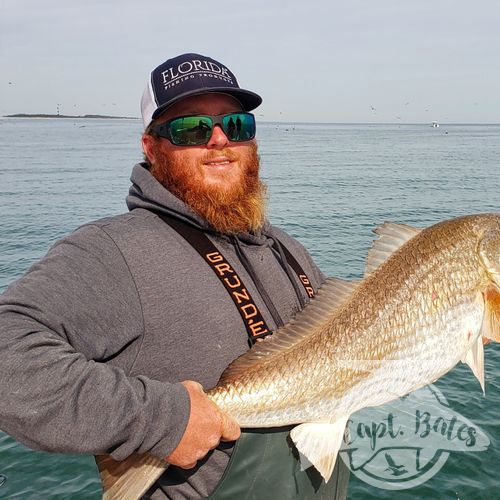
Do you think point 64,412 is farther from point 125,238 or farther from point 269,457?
point 269,457

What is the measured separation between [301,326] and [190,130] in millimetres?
1200

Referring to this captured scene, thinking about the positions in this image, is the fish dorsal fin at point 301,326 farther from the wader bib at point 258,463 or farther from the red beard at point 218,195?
the red beard at point 218,195

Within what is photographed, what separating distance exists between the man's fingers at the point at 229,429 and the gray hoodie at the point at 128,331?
0.22m

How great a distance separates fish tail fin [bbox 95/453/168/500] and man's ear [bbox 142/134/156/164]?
65.8 inches

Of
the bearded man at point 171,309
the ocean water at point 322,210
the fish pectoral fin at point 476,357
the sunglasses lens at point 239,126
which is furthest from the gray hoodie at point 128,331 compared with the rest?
the ocean water at point 322,210

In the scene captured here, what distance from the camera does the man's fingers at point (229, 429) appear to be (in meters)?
2.22

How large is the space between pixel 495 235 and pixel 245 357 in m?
1.60

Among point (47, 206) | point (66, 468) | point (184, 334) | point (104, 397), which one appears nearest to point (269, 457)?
point (184, 334)

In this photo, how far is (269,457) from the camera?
252 centimetres

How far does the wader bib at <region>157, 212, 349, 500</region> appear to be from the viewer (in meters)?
2.44

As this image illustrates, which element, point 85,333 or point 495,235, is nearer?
point 85,333

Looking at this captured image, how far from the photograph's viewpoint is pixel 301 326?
2.69m

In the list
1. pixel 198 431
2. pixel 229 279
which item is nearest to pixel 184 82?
pixel 229 279

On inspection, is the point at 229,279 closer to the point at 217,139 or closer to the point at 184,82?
the point at 217,139
